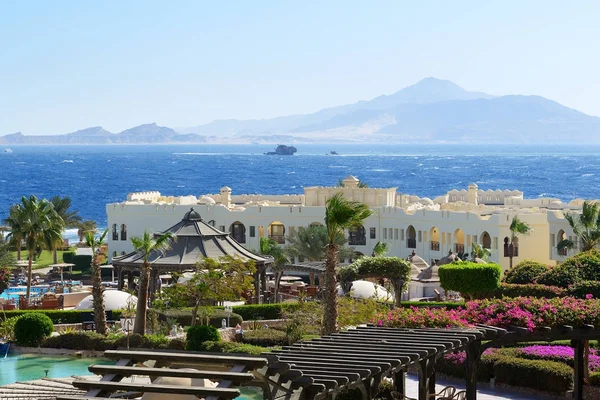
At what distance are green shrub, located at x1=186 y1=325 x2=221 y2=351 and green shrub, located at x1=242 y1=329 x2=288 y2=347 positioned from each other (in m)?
1.59

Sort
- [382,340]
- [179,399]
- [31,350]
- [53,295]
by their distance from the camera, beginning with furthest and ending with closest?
1. [53,295]
2. [31,350]
3. [382,340]
4. [179,399]

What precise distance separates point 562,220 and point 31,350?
113 ft

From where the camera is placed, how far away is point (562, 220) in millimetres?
65062

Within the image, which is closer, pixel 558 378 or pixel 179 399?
pixel 179 399

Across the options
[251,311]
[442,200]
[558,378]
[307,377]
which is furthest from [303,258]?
[307,377]

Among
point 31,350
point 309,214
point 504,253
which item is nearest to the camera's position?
point 31,350

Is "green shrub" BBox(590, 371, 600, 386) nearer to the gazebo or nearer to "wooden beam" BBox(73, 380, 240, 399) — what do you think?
"wooden beam" BBox(73, 380, 240, 399)

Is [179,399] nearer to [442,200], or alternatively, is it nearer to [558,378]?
[558,378]

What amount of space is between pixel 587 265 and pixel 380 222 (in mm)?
30999

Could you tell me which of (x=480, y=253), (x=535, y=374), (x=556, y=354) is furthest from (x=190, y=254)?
(x=535, y=374)

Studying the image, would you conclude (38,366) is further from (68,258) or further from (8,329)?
(68,258)

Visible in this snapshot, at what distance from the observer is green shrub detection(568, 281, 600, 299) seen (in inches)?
1534

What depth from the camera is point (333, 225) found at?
35031mm

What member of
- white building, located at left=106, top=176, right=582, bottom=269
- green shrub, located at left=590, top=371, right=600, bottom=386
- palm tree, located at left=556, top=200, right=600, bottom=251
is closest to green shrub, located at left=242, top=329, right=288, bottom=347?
green shrub, located at left=590, top=371, right=600, bottom=386
